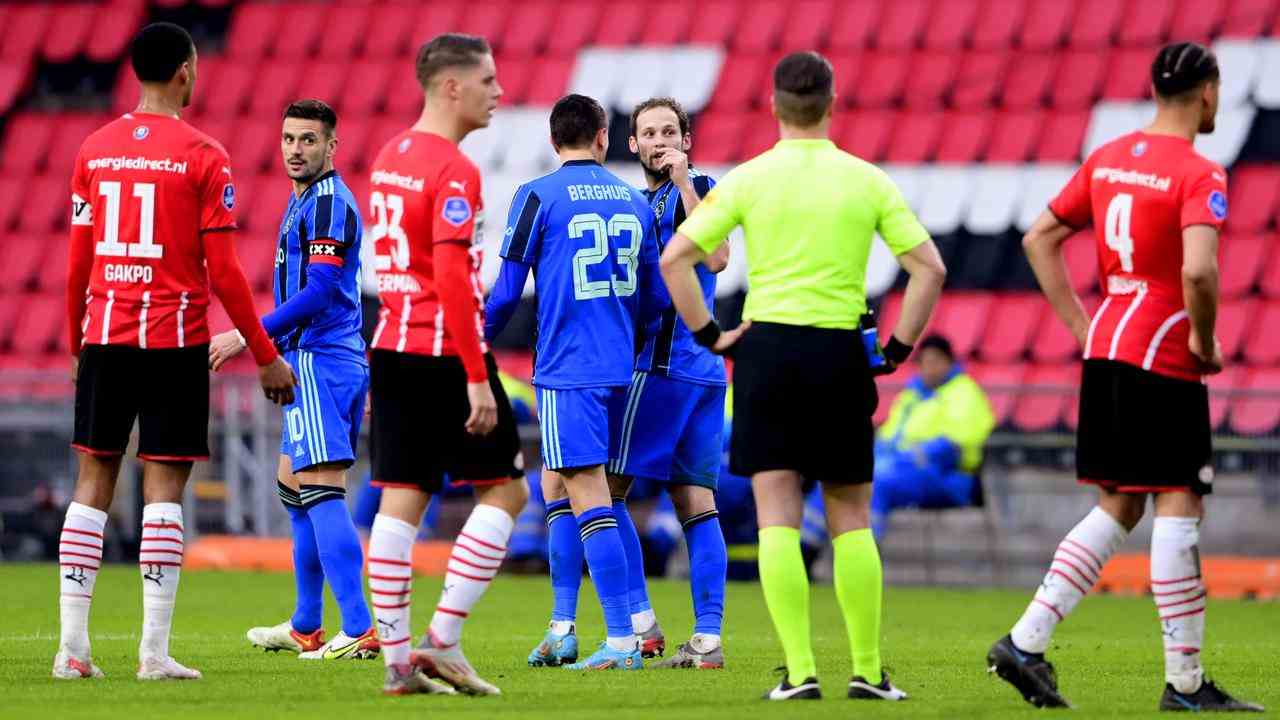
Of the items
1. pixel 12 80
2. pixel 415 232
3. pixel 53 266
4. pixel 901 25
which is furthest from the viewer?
pixel 12 80

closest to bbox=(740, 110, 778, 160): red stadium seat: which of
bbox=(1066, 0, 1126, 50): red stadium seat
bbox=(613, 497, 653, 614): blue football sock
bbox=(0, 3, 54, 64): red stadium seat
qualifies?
bbox=(1066, 0, 1126, 50): red stadium seat

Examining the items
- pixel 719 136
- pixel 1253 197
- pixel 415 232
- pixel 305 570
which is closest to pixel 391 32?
pixel 719 136

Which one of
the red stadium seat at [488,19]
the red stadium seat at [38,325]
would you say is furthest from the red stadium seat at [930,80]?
the red stadium seat at [38,325]

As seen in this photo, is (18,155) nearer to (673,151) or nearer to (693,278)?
(673,151)

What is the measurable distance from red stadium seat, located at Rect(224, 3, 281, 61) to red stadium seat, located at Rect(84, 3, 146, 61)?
1.10 metres

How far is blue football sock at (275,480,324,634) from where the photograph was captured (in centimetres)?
834

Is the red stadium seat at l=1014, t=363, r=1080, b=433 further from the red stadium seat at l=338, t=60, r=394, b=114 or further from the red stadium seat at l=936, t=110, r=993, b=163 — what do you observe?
the red stadium seat at l=338, t=60, r=394, b=114

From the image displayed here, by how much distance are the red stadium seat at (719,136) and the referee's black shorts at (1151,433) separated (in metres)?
14.0

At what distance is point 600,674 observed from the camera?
7.27 m

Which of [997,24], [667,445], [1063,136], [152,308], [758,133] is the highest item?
[997,24]

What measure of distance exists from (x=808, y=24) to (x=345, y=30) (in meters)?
5.71

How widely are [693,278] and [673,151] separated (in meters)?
1.90

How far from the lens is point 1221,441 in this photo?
13898mm

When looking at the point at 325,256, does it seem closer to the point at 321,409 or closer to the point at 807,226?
the point at 321,409
